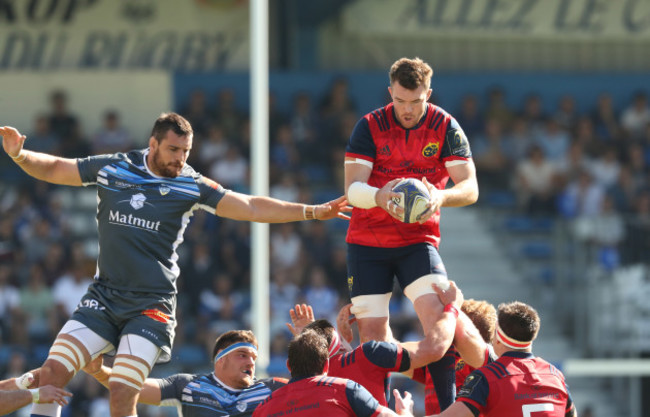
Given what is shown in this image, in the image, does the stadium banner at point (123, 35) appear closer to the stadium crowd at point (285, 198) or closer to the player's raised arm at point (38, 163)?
the stadium crowd at point (285, 198)

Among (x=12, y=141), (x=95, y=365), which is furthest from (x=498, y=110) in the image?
(x=12, y=141)

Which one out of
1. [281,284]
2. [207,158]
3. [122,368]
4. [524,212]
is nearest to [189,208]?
[122,368]

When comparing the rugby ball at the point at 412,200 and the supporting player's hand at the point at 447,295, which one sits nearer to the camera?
the rugby ball at the point at 412,200

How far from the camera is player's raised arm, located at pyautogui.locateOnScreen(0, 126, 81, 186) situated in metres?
6.27

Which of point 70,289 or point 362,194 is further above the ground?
point 362,194

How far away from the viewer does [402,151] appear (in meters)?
6.35

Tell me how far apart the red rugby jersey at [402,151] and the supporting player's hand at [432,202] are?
0.41 m

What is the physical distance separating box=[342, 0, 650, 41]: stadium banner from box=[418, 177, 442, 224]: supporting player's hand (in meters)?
13.4

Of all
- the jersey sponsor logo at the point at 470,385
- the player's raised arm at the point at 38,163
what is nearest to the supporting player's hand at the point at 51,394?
the player's raised arm at the point at 38,163

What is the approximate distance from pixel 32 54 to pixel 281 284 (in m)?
7.05

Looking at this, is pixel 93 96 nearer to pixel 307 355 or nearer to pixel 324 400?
pixel 307 355

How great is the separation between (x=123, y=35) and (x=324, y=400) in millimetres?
14145

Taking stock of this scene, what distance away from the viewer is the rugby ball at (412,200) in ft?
19.1

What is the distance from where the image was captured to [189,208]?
253 inches
